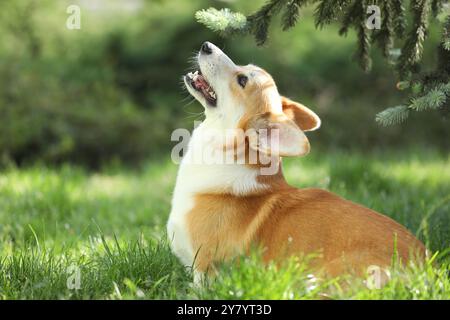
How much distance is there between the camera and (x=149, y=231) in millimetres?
4484

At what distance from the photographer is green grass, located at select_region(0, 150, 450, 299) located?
2.80 m

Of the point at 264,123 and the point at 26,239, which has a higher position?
the point at 264,123

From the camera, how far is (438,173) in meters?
6.09

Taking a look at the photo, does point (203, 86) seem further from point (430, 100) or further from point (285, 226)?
point (430, 100)

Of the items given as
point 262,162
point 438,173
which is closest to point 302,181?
point 438,173

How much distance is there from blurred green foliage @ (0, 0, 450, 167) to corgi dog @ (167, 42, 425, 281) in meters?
3.93

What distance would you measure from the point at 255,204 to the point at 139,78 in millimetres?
5719

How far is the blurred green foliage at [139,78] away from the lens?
7.45m

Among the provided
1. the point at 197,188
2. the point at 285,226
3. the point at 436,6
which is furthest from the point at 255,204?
the point at 436,6

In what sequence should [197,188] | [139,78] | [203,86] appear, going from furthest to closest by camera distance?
[139,78] → [203,86] → [197,188]

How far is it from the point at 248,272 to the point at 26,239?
204 cm

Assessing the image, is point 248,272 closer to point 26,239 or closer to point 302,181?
point 26,239

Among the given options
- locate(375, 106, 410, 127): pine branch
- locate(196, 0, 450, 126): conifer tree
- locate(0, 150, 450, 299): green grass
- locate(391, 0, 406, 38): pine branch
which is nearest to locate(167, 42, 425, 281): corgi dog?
locate(0, 150, 450, 299): green grass

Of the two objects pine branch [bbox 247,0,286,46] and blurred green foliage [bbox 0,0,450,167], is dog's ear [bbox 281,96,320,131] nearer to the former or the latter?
pine branch [bbox 247,0,286,46]
